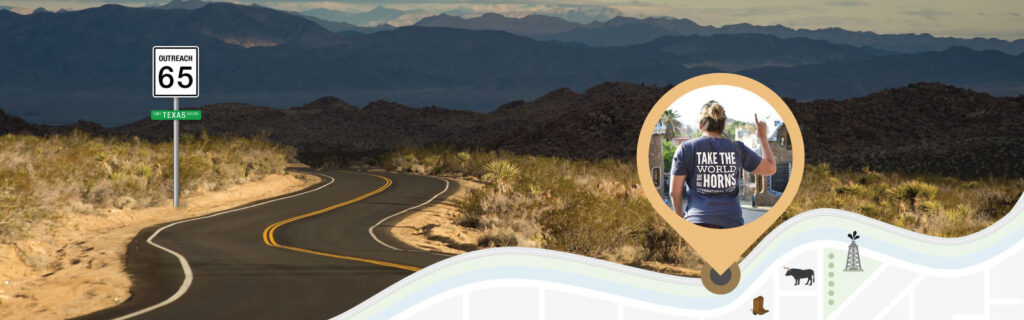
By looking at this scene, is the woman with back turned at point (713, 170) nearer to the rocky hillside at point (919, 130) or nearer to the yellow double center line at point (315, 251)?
the yellow double center line at point (315, 251)

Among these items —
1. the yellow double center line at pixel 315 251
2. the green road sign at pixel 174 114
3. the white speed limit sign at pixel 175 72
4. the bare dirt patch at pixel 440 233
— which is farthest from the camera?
the white speed limit sign at pixel 175 72

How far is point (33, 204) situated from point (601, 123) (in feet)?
238

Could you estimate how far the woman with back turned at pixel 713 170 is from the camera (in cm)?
640

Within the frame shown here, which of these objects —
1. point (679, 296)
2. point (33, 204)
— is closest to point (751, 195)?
point (679, 296)

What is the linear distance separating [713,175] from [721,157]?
158 mm

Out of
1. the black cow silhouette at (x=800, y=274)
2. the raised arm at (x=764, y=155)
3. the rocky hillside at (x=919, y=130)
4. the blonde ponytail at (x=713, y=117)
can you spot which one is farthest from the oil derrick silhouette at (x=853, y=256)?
the rocky hillside at (x=919, y=130)

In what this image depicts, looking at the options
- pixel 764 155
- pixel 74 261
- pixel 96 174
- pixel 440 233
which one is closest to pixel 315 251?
pixel 74 261

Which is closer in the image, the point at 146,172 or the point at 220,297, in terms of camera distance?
the point at 220,297

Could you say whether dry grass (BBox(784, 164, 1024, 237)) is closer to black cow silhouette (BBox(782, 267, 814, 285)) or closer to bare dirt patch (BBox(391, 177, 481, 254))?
bare dirt patch (BBox(391, 177, 481, 254))

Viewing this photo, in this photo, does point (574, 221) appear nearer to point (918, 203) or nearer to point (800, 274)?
point (800, 274)

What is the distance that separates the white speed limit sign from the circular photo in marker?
22162mm

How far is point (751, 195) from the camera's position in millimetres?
6418

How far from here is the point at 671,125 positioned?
21.1 feet

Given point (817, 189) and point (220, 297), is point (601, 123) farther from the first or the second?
point (220, 297)
